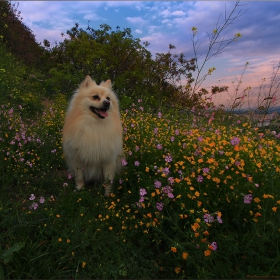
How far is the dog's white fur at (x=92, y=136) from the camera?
3389 millimetres

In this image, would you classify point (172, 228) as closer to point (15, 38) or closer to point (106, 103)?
point (106, 103)

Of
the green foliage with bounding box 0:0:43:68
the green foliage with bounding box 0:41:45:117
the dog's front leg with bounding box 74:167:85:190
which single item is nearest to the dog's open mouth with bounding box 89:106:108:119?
the dog's front leg with bounding box 74:167:85:190

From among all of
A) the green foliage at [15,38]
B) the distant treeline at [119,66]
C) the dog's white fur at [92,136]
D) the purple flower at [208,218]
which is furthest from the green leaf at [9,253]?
the green foliage at [15,38]

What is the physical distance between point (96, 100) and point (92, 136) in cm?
51

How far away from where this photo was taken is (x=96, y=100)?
3.46 metres

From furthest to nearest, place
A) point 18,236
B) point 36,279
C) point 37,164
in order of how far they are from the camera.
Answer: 1. point 37,164
2. point 18,236
3. point 36,279

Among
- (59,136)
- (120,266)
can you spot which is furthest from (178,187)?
(59,136)

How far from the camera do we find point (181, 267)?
200cm

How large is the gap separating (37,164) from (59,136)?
4.68ft

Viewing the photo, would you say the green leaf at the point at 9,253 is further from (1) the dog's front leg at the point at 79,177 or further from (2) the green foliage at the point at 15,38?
(2) the green foliage at the point at 15,38

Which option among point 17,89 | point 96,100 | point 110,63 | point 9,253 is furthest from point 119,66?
point 9,253

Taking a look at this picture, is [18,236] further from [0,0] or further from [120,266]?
[0,0]

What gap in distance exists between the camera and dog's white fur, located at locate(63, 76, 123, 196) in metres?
3.39

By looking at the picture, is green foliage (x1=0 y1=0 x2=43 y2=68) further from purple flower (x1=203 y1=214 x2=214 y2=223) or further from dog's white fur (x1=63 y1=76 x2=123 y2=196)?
purple flower (x1=203 y1=214 x2=214 y2=223)
